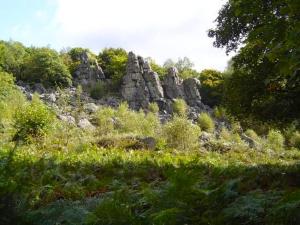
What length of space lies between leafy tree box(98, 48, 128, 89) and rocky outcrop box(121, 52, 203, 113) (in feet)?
8.33

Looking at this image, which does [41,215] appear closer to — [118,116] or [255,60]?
[255,60]

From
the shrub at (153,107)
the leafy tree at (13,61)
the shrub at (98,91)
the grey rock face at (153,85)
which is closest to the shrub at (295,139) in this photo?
the shrub at (153,107)

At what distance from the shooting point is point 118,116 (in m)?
33.9

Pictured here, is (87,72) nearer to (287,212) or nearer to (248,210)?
(248,210)

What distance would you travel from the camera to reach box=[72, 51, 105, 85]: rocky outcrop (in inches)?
2069

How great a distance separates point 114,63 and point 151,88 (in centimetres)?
A: 931

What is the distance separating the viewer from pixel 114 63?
182 feet

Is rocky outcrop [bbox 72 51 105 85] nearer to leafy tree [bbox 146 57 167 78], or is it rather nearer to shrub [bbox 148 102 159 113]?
leafy tree [bbox 146 57 167 78]

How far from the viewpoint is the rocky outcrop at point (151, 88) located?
4703 cm

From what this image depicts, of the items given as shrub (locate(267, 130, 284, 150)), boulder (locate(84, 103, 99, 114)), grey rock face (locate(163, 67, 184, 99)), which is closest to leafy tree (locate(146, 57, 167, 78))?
grey rock face (locate(163, 67, 184, 99))

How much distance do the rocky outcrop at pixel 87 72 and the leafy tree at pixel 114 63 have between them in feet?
4.80

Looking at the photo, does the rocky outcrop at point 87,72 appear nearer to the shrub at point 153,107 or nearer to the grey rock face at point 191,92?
the grey rock face at point 191,92

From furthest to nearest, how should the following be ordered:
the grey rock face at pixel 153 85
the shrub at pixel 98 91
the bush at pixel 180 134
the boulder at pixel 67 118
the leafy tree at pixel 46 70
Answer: the leafy tree at pixel 46 70 → the shrub at pixel 98 91 → the grey rock face at pixel 153 85 → the boulder at pixel 67 118 → the bush at pixel 180 134

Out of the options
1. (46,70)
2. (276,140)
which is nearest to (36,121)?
(276,140)
